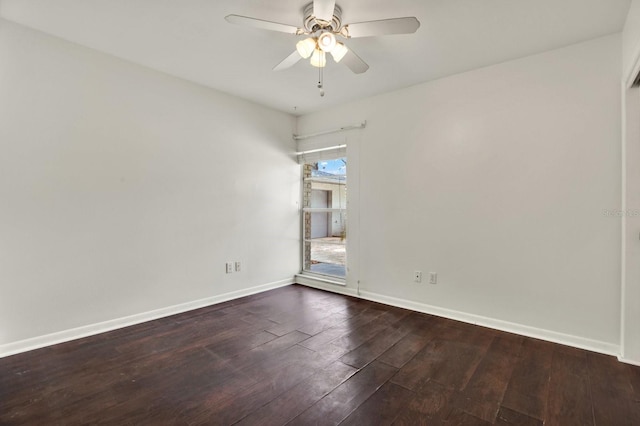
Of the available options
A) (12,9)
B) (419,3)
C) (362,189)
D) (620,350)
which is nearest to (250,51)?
(419,3)

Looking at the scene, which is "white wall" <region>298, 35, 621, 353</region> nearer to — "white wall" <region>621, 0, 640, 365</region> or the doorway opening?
"white wall" <region>621, 0, 640, 365</region>

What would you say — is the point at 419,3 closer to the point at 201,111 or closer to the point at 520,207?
the point at 520,207

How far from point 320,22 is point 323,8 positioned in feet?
1.02

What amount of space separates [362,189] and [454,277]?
1.47m

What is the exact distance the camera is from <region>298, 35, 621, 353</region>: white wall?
96.0 inches

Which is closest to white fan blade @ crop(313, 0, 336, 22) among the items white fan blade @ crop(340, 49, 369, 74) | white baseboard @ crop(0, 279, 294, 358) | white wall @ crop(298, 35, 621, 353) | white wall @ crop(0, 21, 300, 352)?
white fan blade @ crop(340, 49, 369, 74)

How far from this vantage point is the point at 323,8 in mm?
1736

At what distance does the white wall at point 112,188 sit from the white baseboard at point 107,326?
5 centimetres

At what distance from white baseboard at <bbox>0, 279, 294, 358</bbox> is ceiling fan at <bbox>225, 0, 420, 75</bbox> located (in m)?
2.74

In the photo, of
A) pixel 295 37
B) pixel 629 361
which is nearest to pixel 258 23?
pixel 295 37

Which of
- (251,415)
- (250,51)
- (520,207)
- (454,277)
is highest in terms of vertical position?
(250,51)

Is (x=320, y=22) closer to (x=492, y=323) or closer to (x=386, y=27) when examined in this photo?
(x=386, y=27)

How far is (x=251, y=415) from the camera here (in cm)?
165

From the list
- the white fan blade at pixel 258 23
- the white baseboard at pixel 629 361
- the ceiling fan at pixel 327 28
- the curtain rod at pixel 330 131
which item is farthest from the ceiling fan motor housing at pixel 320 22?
the white baseboard at pixel 629 361
